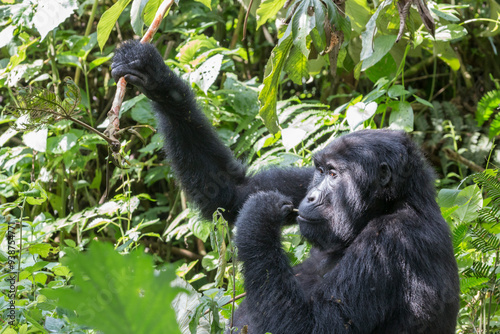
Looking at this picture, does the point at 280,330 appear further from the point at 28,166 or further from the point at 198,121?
the point at 28,166

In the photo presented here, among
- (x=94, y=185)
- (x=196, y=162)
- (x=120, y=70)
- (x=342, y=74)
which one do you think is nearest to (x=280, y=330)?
(x=196, y=162)

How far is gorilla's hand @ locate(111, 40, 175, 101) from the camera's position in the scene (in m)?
2.73

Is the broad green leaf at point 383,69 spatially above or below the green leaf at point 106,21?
below

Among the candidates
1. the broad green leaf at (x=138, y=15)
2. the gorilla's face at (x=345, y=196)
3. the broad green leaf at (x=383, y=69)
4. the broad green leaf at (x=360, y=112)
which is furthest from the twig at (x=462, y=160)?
the broad green leaf at (x=138, y=15)

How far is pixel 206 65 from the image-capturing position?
12.8ft

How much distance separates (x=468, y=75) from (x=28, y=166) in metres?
4.54

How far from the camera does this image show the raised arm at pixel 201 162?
298 cm

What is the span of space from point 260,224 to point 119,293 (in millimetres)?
1930

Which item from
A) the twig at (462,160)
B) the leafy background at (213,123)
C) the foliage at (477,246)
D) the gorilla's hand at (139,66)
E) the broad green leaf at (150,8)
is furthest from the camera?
the twig at (462,160)

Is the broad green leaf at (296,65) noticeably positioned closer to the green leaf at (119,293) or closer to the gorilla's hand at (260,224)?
the gorilla's hand at (260,224)

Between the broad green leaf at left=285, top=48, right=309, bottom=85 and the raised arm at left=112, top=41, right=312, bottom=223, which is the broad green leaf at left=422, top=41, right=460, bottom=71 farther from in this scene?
the raised arm at left=112, top=41, right=312, bottom=223

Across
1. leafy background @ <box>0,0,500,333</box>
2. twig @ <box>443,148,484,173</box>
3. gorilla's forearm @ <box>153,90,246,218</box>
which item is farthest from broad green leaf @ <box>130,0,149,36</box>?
twig @ <box>443,148,484,173</box>

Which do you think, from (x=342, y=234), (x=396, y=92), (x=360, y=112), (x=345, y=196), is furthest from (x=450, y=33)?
(x=342, y=234)

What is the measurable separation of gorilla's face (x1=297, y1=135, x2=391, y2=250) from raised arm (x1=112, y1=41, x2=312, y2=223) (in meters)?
0.51
